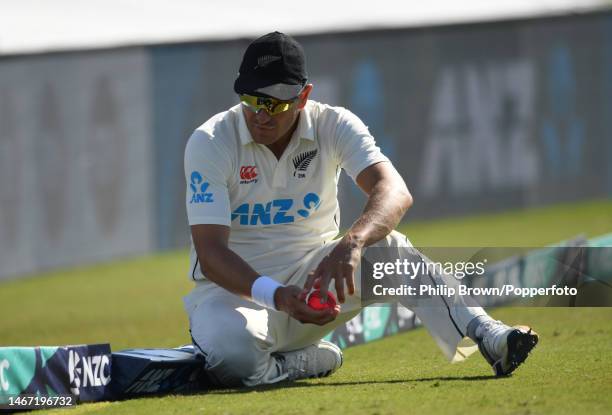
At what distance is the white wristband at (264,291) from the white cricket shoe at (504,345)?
2.94 ft

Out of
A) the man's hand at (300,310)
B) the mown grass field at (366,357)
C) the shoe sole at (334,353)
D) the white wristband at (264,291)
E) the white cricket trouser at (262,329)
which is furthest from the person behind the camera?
the shoe sole at (334,353)

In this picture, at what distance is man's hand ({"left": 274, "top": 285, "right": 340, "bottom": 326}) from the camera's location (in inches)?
186

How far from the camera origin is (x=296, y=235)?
221 inches

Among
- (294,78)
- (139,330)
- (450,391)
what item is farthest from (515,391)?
(139,330)

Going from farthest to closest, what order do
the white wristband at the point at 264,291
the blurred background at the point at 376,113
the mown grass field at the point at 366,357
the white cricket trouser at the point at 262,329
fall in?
the blurred background at the point at 376,113
the white cricket trouser at the point at 262,329
the white wristband at the point at 264,291
the mown grass field at the point at 366,357

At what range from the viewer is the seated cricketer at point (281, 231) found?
5.02 meters

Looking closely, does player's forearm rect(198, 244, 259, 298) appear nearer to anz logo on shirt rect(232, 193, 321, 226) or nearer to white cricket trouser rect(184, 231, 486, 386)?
white cricket trouser rect(184, 231, 486, 386)

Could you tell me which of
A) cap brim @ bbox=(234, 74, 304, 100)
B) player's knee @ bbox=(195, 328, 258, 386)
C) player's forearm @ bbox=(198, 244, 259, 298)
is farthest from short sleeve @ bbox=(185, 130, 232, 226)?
player's knee @ bbox=(195, 328, 258, 386)

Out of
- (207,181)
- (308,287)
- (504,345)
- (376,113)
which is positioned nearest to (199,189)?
(207,181)

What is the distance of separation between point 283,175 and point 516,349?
1345 mm

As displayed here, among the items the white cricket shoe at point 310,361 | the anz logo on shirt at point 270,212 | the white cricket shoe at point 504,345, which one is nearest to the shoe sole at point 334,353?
the white cricket shoe at point 310,361

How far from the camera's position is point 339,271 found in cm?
480

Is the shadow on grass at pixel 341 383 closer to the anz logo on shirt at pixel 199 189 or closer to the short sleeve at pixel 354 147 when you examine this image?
the anz logo on shirt at pixel 199 189

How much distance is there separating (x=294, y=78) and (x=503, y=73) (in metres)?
11.0
